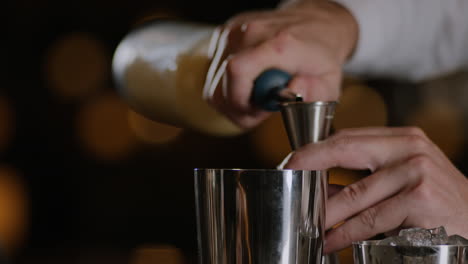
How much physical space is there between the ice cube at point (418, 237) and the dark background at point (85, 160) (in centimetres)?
332

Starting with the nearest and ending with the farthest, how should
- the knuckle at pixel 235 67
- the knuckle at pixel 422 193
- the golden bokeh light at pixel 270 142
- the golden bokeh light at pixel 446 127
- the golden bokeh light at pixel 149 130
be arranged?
1. the knuckle at pixel 422 193
2. the knuckle at pixel 235 67
3. the golden bokeh light at pixel 446 127
4. the golden bokeh light at pixel 270 142
5. the golden bokeh light at pixel 149 130

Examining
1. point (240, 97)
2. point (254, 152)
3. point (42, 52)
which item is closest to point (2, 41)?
point (42, 52)

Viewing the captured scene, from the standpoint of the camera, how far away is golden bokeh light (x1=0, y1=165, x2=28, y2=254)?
137 inches

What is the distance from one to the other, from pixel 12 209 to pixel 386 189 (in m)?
3.34

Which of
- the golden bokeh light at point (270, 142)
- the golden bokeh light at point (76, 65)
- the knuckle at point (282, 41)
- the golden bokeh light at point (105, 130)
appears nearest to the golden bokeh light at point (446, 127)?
the golden bokeh light at point (270, 142)

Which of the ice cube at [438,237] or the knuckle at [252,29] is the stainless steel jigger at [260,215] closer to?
the ice cube at [438,237]

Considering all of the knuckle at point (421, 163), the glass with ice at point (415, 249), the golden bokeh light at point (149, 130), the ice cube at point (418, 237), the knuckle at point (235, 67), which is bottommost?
the glass with ice at point (415, 249)

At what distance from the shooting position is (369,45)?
1.04 m

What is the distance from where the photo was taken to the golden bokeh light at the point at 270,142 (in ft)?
11.8

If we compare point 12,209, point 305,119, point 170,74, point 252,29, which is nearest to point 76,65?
point 12,209

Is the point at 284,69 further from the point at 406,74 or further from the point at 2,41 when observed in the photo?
the point at 2,41

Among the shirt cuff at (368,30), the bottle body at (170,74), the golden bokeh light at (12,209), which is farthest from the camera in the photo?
the golden bokeh light at (12,209)

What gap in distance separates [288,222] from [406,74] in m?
0.99

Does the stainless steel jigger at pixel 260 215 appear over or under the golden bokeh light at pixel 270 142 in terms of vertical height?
under
